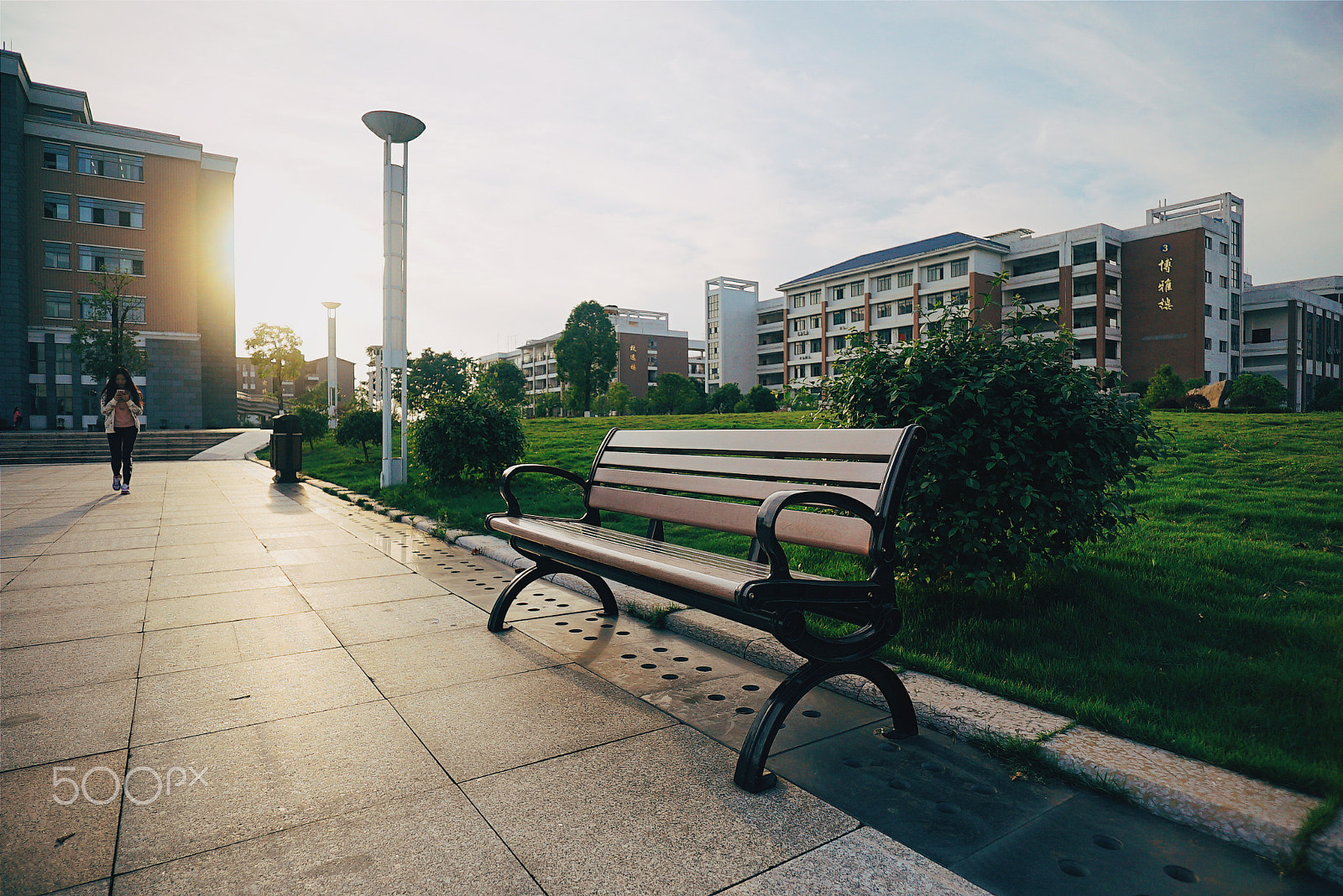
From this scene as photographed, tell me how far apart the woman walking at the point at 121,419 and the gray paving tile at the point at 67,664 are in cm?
935

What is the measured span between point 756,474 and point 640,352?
100351 millimetres

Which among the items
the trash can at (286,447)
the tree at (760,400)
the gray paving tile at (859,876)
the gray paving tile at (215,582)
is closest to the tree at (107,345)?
the trash can at (286,447)

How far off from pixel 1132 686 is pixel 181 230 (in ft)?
174

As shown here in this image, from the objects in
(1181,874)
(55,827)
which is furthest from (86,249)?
(1181,874)

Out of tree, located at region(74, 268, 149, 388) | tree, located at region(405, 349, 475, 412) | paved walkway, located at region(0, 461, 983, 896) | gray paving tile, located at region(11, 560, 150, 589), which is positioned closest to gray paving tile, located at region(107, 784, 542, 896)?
Result: paved walkway, located at region(0, 461, 983, 896)

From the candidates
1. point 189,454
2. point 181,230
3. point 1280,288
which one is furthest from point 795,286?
point 189,454

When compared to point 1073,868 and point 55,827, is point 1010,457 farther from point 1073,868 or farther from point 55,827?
point 55,827

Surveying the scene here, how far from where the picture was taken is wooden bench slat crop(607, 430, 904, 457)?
109 inches

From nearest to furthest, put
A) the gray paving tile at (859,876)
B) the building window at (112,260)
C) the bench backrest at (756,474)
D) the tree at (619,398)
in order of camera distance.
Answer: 1. the gray paving tile at (859,876)
2. the bench backrest at (756,474)
3. the building window at (112,260)
4. the tree at (619,398)

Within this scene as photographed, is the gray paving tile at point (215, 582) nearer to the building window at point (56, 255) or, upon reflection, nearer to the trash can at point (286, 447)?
the trash can at point (286, 447)

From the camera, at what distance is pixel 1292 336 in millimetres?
57375

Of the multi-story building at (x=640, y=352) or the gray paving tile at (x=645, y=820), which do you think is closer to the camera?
the gray paving tile at (x=645, y=820)

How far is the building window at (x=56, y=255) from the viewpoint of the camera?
130 feet

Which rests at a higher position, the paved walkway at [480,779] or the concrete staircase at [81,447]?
the concrete staircase at [81,447]
